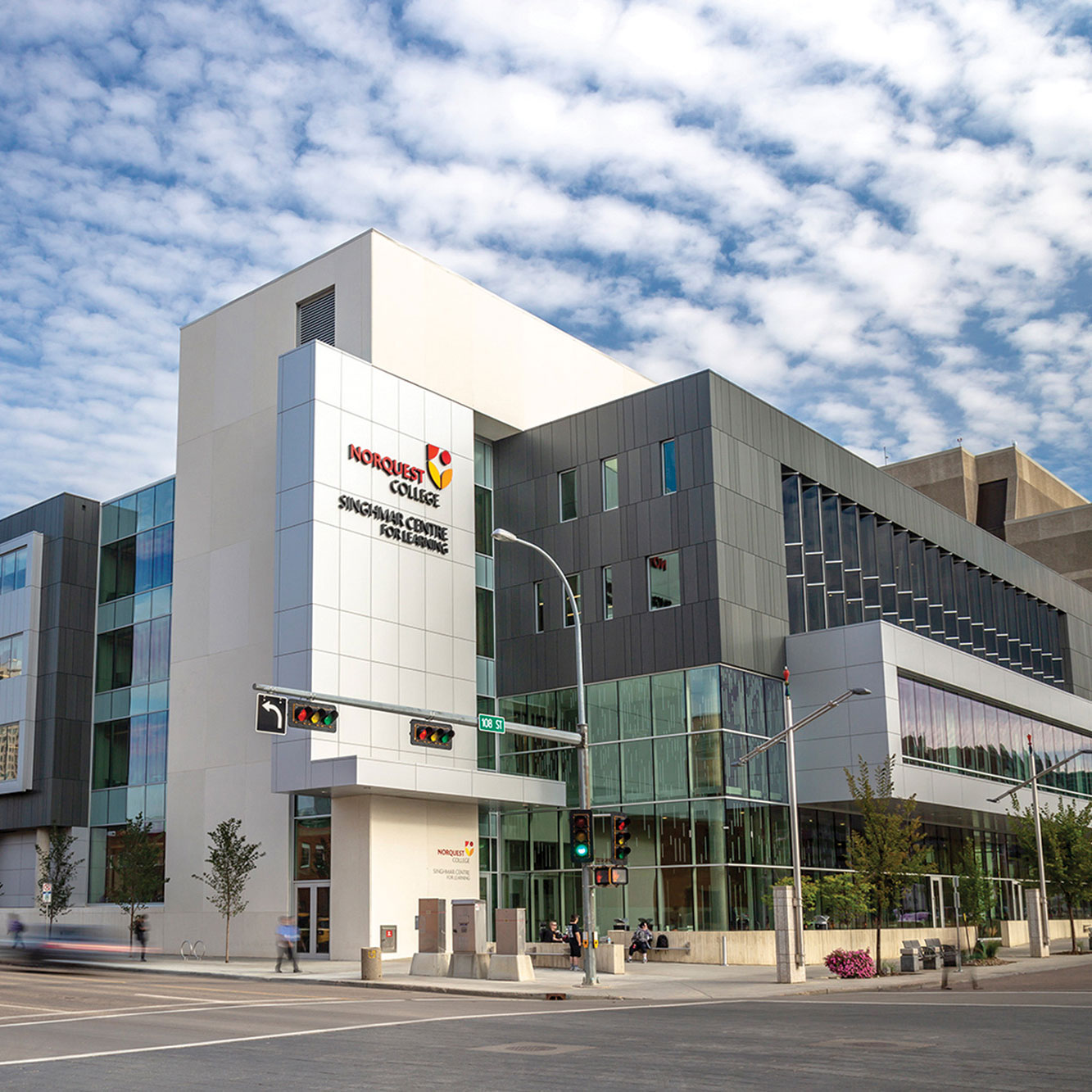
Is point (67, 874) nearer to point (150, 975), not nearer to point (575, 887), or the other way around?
point (150, 975)

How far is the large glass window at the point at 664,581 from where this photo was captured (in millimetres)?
45344

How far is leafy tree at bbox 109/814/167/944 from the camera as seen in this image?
4769 cm

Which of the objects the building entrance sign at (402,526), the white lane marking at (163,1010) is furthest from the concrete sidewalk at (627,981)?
the building entrance sign at (402,526)

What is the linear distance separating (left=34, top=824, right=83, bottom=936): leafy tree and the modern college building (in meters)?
0.74

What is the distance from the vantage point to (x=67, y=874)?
53.2 metres

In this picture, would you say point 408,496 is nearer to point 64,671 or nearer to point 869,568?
point 869,568

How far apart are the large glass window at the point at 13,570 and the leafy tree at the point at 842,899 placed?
37864 mm

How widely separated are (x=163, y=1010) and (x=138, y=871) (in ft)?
86.6

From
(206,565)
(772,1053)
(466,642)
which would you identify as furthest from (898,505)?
(772,1053)

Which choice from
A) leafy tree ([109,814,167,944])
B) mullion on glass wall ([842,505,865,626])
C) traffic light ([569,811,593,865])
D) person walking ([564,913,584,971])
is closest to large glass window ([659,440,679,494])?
mullion on glass wall ([842,505,865,626])

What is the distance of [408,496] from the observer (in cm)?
4609

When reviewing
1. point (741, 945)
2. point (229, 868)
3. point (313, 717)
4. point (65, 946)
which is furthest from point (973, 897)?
point (65, 946)

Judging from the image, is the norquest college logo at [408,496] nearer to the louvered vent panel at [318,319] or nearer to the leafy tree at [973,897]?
the louvered vent panel at [318,319]

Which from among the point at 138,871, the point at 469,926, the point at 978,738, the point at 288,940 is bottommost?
the point at 288,940
